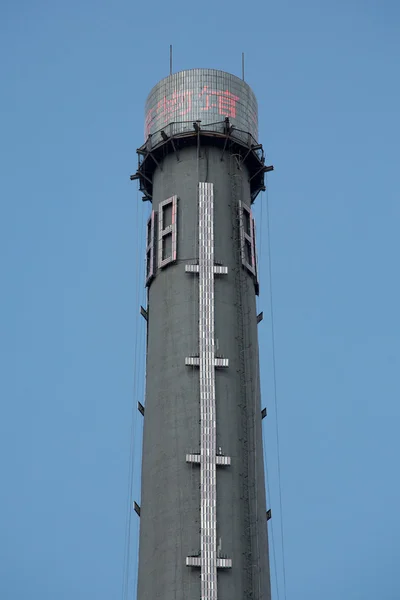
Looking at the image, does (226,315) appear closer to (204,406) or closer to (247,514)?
(204,406)

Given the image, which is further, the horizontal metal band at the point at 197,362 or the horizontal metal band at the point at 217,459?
the horizontal metal band at the point at 197,362

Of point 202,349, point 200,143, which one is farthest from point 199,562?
point 200,143

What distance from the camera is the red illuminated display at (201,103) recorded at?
10312 cm

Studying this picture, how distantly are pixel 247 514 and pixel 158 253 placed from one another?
22.6m

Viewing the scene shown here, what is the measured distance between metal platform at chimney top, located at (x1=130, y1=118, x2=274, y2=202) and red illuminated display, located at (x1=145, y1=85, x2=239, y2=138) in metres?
1.18

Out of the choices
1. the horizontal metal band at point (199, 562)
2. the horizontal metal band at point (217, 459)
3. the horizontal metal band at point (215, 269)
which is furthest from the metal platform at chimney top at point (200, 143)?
the horizontal metal band at point (199, 562)

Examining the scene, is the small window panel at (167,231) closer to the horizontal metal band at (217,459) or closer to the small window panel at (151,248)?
the small window panel at (151,248)

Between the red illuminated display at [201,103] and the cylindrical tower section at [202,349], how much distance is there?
11 cm

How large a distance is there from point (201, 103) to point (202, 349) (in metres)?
22.1

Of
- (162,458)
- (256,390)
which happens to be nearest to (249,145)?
(256,390)

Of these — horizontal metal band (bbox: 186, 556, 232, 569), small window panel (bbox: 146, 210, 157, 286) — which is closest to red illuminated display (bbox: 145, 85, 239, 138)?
small window panel (bbox: 146, 210, 157, 286)

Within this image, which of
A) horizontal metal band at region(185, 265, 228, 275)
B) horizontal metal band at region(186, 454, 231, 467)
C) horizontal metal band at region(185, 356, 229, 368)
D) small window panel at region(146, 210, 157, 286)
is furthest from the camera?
small window panel at region(146, 210, 157, 286)

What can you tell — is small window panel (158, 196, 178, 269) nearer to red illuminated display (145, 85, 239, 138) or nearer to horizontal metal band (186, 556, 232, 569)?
red illuminated display (145, 85, 239, 138)

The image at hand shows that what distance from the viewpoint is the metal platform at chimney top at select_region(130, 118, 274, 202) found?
101625 mm
